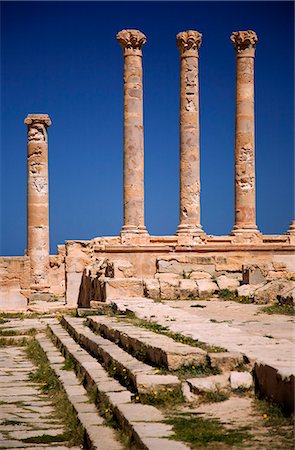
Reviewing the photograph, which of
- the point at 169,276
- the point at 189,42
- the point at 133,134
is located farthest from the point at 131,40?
the point at 169,276

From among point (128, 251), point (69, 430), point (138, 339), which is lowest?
point (69, 430)

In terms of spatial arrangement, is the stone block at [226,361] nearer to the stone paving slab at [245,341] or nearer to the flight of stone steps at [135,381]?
the flight of stone steps at [135,381]

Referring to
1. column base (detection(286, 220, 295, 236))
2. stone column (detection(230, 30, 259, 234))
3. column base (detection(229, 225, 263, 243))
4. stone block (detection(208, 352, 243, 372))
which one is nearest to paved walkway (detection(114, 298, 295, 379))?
stone block (detection(208, 352, 243, 372))

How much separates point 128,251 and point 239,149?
303 inches

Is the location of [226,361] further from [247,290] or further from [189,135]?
[189,135]

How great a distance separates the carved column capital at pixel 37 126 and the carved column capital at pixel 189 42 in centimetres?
615

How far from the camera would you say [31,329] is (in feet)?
60.7

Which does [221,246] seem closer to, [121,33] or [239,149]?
[239,149]

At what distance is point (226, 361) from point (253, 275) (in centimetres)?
1216

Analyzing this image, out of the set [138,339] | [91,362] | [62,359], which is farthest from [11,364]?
[138,339]

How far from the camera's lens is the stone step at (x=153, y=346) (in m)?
8.88

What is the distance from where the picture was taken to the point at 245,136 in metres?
30.7

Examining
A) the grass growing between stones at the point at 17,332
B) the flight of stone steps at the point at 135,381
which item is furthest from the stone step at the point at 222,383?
the grass growing between stones at the point at 17,332

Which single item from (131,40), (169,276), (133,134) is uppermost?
(131,40)
